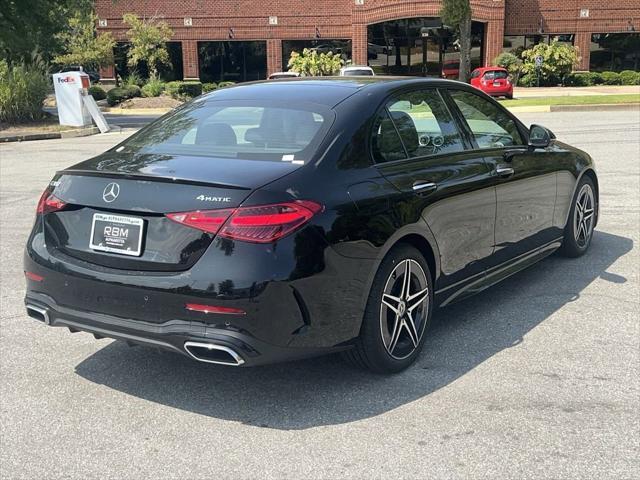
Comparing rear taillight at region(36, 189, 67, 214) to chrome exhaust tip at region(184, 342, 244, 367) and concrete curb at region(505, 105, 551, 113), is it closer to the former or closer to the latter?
chrome exhaust tip at region(184, 342, 244, 367)

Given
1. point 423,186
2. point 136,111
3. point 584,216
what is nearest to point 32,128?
point 136,111

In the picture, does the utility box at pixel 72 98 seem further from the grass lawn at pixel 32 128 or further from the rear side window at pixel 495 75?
the rear side window at pixel 495 75

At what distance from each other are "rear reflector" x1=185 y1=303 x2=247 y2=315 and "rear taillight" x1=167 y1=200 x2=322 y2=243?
0.34 meters

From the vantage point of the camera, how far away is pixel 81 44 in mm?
41781

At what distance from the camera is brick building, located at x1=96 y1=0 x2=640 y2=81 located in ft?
148

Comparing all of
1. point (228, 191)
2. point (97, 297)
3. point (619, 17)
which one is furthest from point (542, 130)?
point (619, 17)

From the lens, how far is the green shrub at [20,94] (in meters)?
21.7

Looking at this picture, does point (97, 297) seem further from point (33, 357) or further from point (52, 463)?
point (33, 357)

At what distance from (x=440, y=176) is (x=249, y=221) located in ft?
5.03

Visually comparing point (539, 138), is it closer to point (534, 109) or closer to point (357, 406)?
point (357, 406)

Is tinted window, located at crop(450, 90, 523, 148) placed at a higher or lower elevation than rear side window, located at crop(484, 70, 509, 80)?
lower

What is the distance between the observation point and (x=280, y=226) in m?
3.36

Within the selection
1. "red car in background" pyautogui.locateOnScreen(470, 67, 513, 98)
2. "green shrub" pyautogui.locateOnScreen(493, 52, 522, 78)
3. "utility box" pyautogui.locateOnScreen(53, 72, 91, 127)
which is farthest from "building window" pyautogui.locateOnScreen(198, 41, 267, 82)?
"utility box" pyautogui.locateOnScreen(53, 72, 91, 127)

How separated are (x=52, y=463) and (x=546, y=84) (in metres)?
43.9
